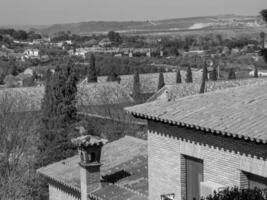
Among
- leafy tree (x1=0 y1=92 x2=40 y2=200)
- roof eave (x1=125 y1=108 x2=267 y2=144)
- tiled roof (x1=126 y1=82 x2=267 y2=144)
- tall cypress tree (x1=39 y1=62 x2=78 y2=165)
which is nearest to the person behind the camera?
roof eave (x1=125 y1=108 x2=267 y2=144)

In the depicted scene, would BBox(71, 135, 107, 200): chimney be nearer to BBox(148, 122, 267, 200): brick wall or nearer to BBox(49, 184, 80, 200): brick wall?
BBox(49, 184, 80, 200): brick wall

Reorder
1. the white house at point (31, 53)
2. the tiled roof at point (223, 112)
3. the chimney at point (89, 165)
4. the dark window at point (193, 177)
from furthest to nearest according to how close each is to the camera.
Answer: the white house at point (31, 53) < the chimney at point (89, 165) < the dark window at point (193, 177) < the tiled roof at point (223, 112)

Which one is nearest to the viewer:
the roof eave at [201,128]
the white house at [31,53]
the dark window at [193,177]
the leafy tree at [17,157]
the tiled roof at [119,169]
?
the roof eave at [201,128]

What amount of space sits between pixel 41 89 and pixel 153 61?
72.8 m

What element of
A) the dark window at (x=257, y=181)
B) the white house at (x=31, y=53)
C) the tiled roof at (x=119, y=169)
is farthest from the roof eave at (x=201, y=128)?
the white house at (x=31, y=53)

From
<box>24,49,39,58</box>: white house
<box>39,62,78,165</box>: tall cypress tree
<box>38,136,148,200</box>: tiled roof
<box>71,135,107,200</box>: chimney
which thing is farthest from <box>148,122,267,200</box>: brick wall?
<box>24,49,39,58</box>: white house

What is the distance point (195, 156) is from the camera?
1037 centimetres

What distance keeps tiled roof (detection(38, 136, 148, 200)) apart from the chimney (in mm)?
220

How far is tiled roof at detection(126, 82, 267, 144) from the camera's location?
30.2ft

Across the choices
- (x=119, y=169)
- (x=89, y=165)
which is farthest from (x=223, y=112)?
(x=119, y=169)

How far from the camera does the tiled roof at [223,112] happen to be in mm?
9207

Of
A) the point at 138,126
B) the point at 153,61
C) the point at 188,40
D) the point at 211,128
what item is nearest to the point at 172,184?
the point at 211,128

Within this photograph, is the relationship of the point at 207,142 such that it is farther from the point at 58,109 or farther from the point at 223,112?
the point at 58,109

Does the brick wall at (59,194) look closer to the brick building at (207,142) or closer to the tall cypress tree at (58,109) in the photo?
the brick building at (207,142)
